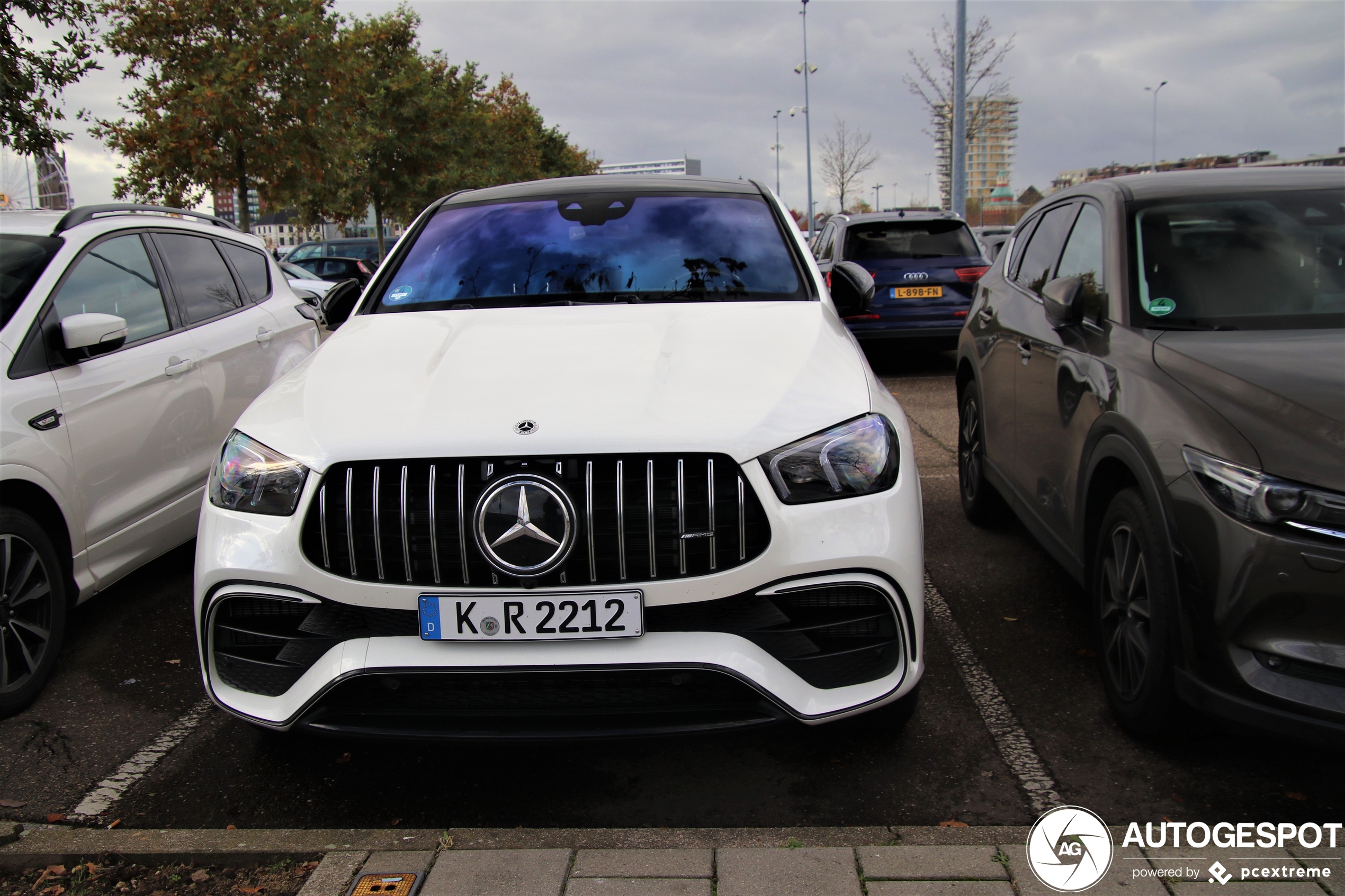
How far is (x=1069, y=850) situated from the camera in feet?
7.62

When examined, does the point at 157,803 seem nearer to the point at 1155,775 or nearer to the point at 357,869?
the point at 357,869

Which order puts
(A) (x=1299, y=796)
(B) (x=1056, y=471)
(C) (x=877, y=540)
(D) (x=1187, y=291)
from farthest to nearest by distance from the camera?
(B) (x=1056, y=471) < (D) (x=1187, y=291) < (A) (x=1299, y=796) < (C) (x=877, y=540)

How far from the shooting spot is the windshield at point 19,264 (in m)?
3.72

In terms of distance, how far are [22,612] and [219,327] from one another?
6.33 feet

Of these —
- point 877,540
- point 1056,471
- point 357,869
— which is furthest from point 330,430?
point 1056,471

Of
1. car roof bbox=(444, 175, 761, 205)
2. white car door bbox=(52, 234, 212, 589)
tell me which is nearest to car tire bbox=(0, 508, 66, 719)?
white car door bbox=(52, 234, 212, 589)

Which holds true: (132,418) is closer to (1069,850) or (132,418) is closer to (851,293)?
(851,293)

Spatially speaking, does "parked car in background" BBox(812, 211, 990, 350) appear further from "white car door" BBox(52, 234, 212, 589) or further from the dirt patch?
the dirt patch

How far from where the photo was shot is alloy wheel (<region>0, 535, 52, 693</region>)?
328cm

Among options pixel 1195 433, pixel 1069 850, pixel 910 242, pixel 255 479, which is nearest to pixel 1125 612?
pixel 1195 433

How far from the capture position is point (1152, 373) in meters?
2.93

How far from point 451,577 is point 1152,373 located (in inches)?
82.0

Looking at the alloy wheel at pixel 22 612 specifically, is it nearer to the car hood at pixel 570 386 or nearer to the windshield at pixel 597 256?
the car hood at pixel 570 386

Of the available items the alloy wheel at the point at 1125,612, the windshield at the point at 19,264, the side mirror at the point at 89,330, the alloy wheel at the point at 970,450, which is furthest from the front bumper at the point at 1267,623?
the windshield at the point at 19,264
